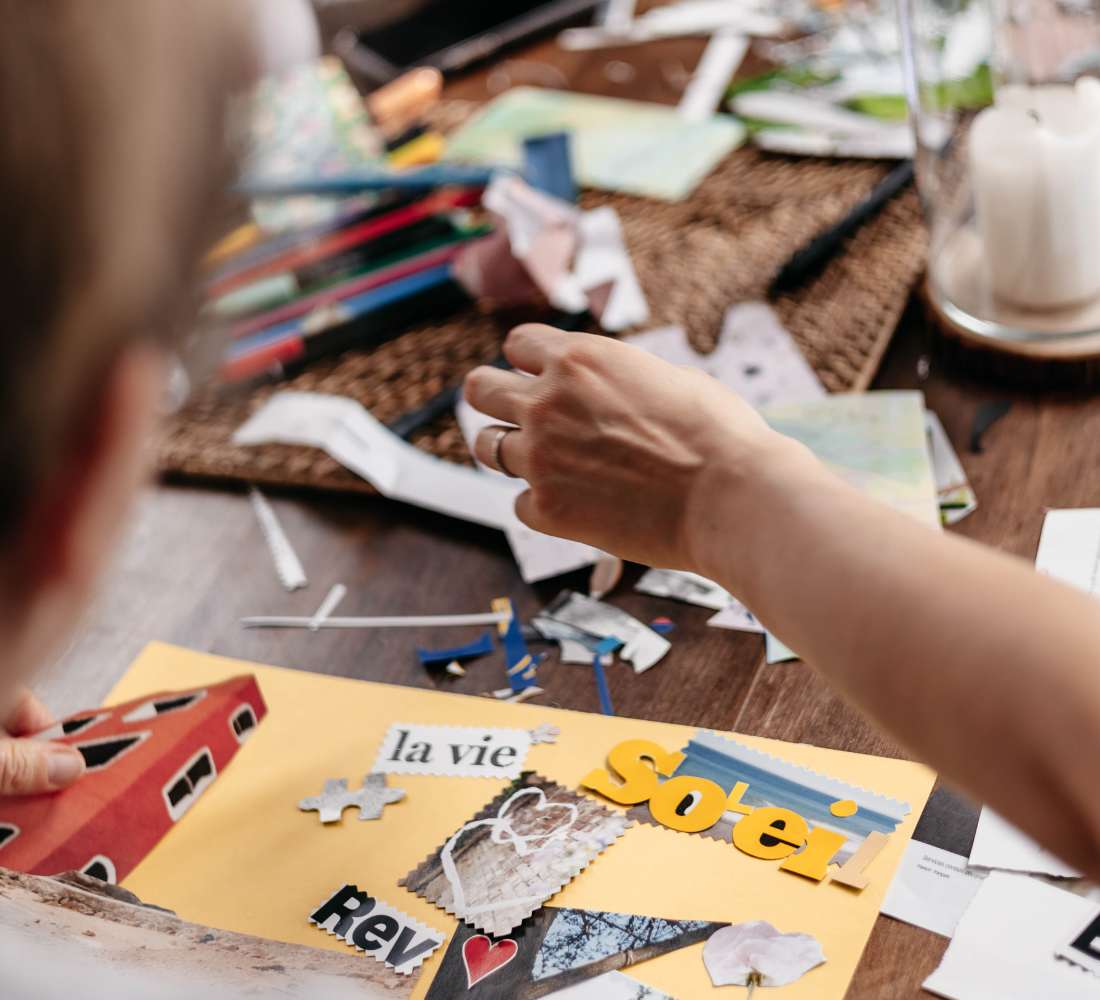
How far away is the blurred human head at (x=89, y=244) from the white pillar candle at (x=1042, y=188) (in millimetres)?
773

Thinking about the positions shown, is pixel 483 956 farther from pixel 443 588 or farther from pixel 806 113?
pixel 806 113

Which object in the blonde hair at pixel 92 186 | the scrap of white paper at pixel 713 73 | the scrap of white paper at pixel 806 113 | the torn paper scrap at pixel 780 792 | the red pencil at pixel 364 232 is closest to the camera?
the blonde hair at pixel 92 186

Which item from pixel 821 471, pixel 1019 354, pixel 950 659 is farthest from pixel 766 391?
pixel 950 659

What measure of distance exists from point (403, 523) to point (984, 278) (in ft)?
1.73

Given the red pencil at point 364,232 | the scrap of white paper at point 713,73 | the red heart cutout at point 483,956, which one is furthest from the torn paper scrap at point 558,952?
the scrap of white paper at point 713,73

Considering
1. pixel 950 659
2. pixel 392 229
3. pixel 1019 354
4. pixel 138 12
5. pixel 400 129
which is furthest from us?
pixel 400 129

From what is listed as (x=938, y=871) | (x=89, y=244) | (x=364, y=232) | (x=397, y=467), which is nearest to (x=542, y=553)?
(x=397, y=467)

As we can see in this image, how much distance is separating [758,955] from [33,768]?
17.7 inches

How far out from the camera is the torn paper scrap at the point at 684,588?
2.88ft

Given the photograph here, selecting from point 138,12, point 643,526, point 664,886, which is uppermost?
point 138,12

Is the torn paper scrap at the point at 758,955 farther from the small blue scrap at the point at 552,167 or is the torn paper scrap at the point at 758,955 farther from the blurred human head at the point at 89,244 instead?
the small blue scrap at the point at 552,167

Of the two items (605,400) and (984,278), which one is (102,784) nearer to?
(605,400)

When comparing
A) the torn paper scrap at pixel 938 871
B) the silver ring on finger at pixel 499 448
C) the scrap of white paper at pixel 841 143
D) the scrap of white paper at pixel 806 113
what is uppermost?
the silver ring on finger at pixel 499 448

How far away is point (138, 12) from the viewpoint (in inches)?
12.6
